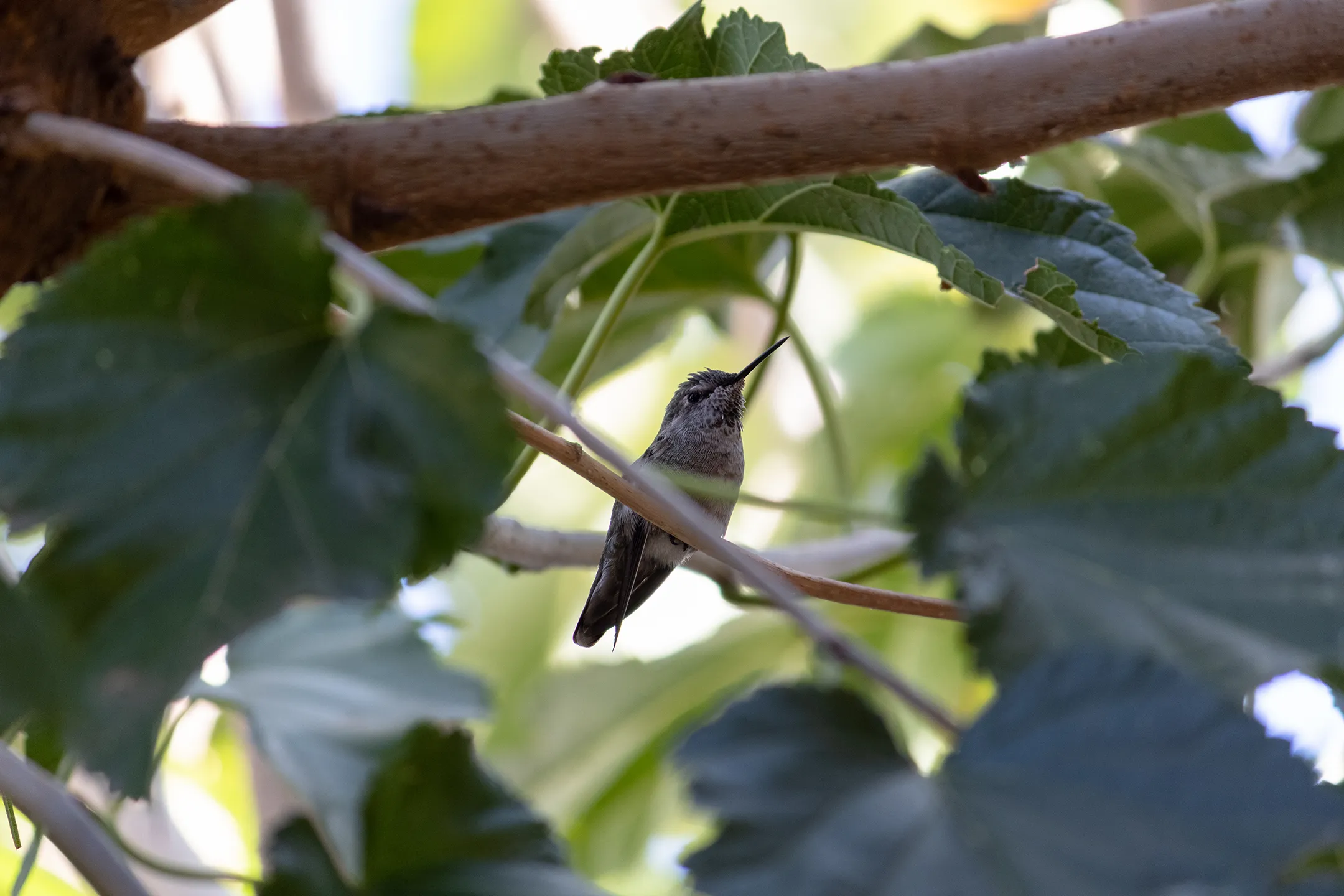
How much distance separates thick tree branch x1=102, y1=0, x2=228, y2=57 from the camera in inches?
27.1

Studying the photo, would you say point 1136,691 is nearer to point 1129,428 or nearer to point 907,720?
point 1129,428

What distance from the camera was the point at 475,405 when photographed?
511mm

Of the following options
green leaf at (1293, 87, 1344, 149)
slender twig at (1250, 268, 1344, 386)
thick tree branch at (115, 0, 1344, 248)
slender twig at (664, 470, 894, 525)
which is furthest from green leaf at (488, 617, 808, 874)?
thick tree branch at (115, 0, 1344, 248)

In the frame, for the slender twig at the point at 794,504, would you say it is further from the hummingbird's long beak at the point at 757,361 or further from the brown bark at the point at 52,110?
the hummingbird's long beak at the point at 757,361

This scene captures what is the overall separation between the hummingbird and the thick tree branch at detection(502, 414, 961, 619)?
1.56 feet

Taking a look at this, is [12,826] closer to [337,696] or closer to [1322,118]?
[337,696]

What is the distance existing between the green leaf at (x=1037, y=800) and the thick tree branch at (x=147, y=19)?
55cm

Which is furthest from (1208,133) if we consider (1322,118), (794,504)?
(794,504)

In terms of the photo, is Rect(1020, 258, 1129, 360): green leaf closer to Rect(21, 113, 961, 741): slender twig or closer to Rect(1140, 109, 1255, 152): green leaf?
Rect(21, 113, 961, 741): slender twig

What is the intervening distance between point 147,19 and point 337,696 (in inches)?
22.8

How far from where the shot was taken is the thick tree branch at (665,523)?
2.37ft

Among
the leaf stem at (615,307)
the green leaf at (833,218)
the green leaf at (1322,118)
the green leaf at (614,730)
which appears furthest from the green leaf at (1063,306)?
the green leaf at (614,730)

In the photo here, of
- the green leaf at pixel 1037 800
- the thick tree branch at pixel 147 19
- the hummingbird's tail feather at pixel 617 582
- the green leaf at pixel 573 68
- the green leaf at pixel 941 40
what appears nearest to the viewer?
the green leaf at pixel 1037 800

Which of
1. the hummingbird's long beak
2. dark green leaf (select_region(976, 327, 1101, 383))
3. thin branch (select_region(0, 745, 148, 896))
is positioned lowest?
thin branch (select_region(0, 745, 148, 896))
